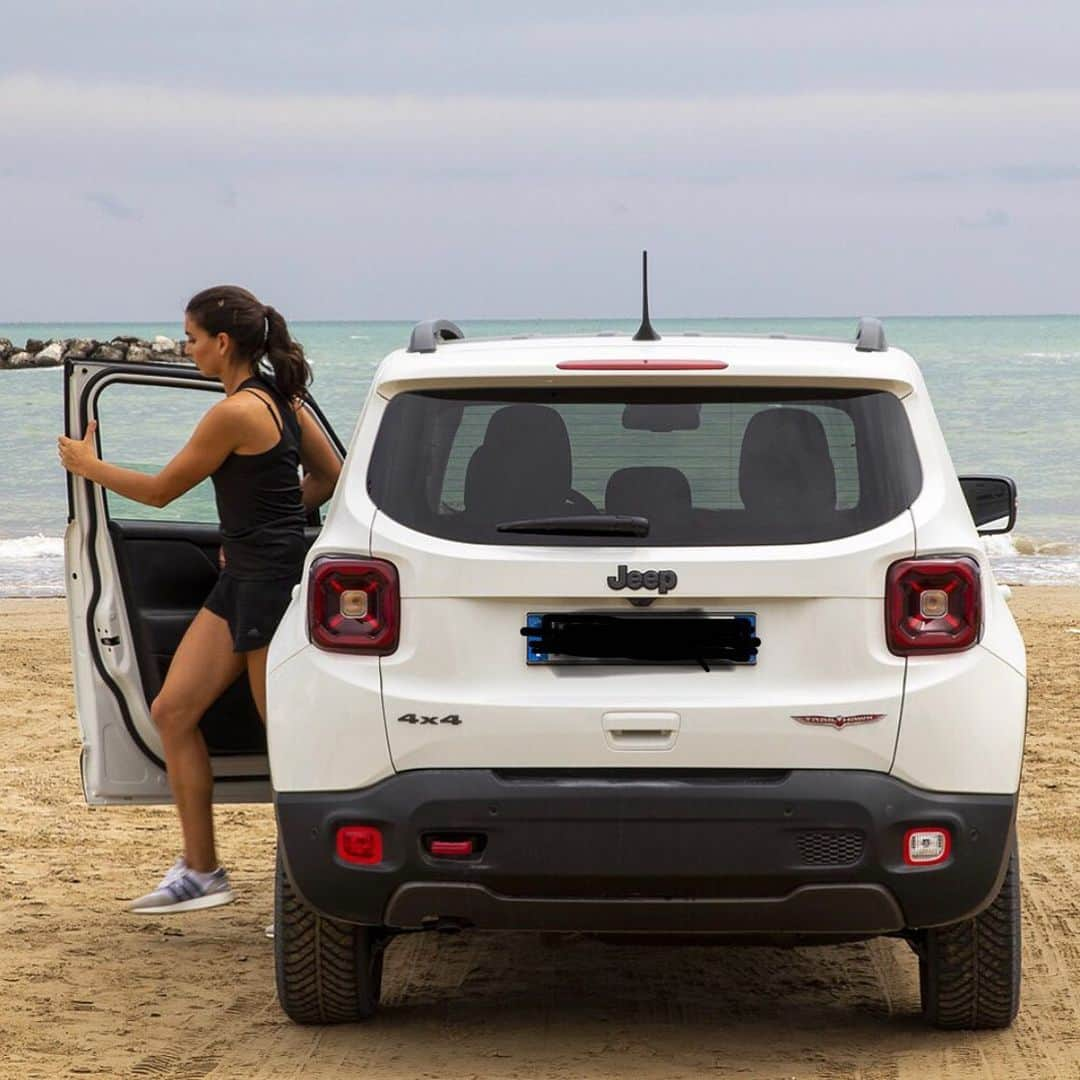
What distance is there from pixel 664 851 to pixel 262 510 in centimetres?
200

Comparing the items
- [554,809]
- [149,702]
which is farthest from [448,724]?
[149,702]

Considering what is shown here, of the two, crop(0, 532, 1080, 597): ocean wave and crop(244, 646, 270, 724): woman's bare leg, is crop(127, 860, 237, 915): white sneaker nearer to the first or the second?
crop(244, 646, 270, 724): woman's bare leg

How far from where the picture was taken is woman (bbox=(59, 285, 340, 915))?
589cm

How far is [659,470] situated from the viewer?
473cm

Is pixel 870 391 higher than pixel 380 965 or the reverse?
higher

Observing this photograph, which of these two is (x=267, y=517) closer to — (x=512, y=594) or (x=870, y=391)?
(x=512, y=594)

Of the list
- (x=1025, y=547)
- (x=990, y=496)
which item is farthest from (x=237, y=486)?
(x=1025, y=547)

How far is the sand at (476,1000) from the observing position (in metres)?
4.98

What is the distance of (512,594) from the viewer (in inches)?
177

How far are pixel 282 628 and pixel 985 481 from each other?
6.55 feet

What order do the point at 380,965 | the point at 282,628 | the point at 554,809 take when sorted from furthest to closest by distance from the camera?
the point at 380,965, the point at 282,628, the point at 554,809

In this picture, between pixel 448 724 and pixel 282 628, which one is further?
pixel 282 628

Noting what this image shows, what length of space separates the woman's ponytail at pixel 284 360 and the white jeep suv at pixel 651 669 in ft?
4.56

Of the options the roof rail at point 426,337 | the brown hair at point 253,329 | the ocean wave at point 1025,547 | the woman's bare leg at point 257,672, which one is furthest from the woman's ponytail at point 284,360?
the ocean wave at point 1025,547
